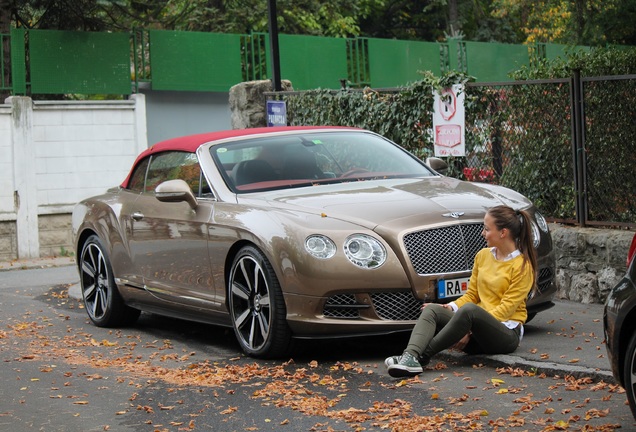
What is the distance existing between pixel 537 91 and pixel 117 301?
179 inches

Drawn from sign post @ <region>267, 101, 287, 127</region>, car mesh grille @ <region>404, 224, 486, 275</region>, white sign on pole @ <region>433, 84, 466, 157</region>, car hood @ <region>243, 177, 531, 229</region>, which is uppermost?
sign post @ <region>267, 101, 287, 127</region>

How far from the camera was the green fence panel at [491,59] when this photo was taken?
27688mm

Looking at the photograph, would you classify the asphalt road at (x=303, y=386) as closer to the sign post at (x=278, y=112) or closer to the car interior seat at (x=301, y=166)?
the car interior seat at (x=301, y=166)

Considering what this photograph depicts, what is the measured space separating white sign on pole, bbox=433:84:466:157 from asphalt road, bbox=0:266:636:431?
3.24 m

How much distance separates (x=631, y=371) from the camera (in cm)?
577

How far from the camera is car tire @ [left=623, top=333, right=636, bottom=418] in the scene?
5.75m

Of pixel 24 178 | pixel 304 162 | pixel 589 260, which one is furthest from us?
pixel 24 178

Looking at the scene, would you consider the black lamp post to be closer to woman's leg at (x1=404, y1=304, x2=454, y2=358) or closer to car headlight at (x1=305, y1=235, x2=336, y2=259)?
car headlight at (x1=305, y1=235, x2=336, y2=259)

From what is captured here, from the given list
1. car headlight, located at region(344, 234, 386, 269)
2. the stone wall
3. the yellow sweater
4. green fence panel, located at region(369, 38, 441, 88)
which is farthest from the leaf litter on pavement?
green fence panel, located at region(369, 38, 441, 88)

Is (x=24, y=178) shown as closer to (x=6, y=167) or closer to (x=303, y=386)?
(x=6, y=167)

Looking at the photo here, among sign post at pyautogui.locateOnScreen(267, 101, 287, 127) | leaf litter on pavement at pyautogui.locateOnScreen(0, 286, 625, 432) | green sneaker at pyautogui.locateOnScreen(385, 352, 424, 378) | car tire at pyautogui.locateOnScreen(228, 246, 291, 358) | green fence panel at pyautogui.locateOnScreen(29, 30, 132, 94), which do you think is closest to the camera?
leaf litter on pavement at pyautogui.locateOnScreen(0, 286, 625, 432)

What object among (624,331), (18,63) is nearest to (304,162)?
(624,331)

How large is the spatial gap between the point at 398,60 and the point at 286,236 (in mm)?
17742

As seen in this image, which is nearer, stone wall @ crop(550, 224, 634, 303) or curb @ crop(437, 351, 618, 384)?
curb @ crop(437, 351, 618, 384)
